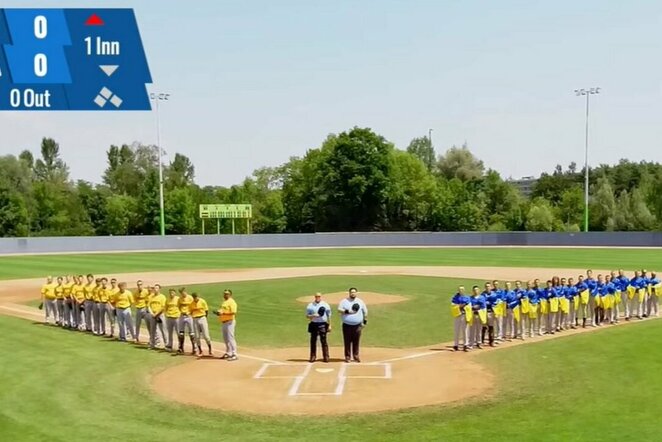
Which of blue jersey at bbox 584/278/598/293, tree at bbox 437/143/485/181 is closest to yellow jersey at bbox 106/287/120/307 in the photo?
blue jersey at bbox 584/278/598/293

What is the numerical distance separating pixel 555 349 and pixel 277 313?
949 centimetres

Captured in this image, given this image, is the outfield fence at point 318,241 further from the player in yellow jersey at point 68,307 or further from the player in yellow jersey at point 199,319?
the player in yellow jersey at point 199,319

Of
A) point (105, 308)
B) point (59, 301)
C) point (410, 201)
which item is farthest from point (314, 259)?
point (410, 201)

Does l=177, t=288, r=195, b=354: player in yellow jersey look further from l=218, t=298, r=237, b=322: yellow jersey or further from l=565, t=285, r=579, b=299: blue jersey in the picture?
l=565, t=285, r=579, b=299: blue jersey

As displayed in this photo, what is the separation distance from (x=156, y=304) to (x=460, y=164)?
9851cm

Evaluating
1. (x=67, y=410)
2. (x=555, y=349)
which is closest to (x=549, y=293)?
(x=555, y=349)

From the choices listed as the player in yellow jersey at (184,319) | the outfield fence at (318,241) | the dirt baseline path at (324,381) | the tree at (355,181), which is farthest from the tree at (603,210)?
the player in yellow jersey at (184,319)

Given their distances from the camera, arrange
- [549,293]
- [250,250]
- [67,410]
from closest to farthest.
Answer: [67,410] < [549,293] < [250,250]

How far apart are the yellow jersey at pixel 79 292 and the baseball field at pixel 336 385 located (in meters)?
1.08

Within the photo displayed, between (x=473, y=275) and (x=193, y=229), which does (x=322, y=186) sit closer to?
(x=193, y=229)

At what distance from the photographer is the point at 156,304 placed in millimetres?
17844

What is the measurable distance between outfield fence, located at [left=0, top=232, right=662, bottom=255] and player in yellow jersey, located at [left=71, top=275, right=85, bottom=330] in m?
41.2

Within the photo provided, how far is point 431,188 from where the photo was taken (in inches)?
3538

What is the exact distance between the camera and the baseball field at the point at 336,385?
35.0 feet
